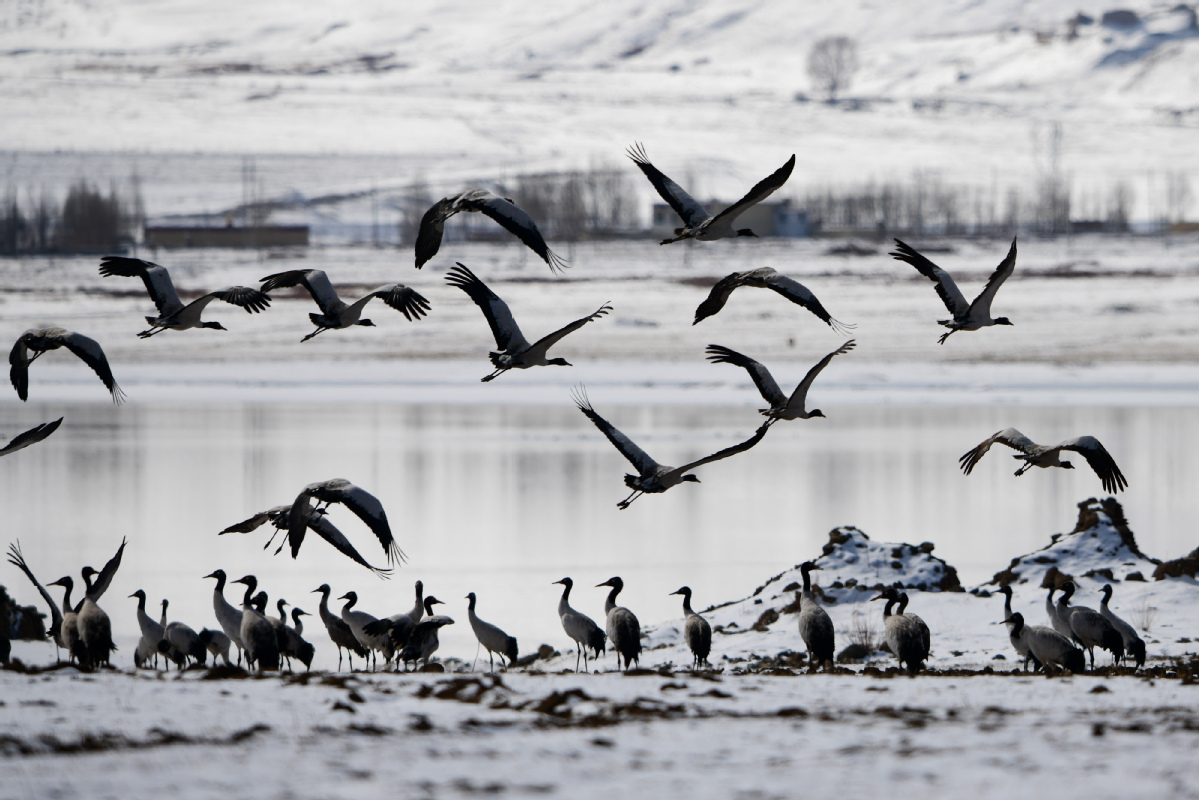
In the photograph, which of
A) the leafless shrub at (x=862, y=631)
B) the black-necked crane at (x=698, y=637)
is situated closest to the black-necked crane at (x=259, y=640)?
the black-necked crane at (x=698, y=637)

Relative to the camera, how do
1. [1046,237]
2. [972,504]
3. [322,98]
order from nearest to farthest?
[972,504] < [1046,237] < [322,98]

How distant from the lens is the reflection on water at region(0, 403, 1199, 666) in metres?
18.4

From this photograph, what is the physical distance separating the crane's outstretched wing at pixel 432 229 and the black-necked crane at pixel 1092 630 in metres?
6.26

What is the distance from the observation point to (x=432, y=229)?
12.4 metres

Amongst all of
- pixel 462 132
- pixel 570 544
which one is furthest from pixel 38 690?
pixel 462 132

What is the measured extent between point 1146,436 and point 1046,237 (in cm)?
6714

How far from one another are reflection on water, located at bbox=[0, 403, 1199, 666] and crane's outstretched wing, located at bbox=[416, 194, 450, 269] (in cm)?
491

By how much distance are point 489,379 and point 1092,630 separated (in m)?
5.52

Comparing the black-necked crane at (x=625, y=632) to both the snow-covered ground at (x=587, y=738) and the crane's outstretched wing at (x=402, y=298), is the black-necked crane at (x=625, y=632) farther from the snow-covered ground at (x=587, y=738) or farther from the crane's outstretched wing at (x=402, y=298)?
the crane's outstretched wing at (x=402, y=298)

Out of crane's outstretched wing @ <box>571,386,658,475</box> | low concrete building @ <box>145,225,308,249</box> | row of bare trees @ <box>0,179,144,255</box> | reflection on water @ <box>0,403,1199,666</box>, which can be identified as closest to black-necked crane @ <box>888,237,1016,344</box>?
crane's outstretched wing @ <box>571,386,658,475</box>

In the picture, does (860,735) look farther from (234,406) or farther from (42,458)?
(234,406)

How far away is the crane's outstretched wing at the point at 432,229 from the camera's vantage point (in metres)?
12.1

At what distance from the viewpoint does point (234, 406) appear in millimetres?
38719

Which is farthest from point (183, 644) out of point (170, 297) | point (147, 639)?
point (170, 297)
